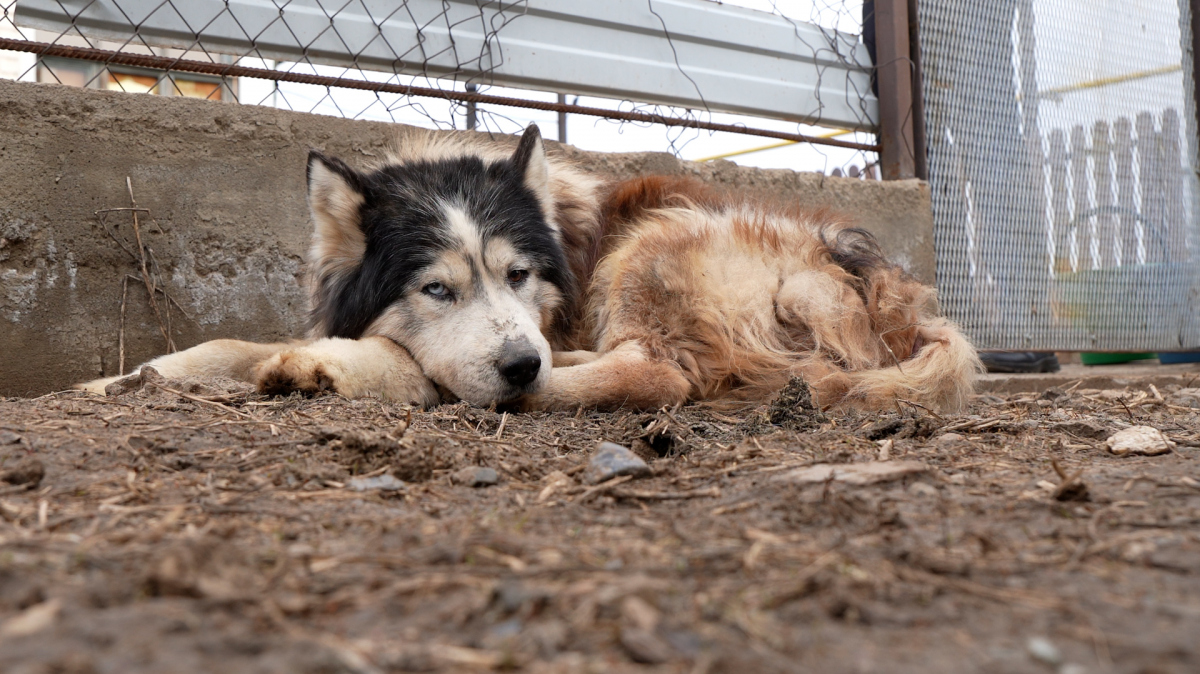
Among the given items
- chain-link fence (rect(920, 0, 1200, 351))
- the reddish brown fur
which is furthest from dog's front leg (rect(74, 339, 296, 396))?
chain-link fence (rect(920, 0, 1200, 351))

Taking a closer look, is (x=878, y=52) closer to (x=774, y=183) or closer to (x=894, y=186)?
(x=894, y=186)

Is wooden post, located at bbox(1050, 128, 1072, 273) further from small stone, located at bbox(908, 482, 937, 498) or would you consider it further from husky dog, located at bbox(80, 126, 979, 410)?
small stone, located at bbox(908, 482, 937, 498)

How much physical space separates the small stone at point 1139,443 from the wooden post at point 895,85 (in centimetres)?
375

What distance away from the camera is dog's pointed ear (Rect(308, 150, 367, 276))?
352 centimetres

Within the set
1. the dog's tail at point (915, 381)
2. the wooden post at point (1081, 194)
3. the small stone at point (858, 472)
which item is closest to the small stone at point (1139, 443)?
the dog's tail at point (915, 381)

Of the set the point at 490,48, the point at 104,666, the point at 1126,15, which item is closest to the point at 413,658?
the point at 104,666

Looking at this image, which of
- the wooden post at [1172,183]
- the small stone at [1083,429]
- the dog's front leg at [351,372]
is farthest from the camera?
the wooden post at [1172,183]

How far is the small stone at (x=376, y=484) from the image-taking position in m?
1.98

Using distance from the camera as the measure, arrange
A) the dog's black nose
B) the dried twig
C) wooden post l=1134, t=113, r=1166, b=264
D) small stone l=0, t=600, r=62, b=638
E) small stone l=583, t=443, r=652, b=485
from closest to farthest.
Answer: small stone l=0, t=600, r=62, b=638 → small stone l=583, t=443, r=652, b=485 → the dog's black nose → the dried twig → wooden post l=1134, t=113, r=1166, b=264

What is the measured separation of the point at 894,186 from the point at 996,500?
14.6ft

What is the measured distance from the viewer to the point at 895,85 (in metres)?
5.91

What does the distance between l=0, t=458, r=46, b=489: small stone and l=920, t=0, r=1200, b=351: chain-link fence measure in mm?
5617

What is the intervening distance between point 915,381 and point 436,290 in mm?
2093

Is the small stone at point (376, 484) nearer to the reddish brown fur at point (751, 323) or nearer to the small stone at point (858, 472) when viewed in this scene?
the small stone at point (858, 472)
